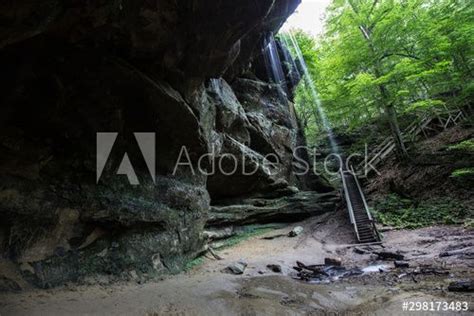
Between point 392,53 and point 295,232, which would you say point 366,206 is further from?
point 392,53

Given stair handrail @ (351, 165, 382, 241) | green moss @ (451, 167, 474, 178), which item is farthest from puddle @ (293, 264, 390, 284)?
green moss @ (451, 167, 474, 178)

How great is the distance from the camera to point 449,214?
446 inches

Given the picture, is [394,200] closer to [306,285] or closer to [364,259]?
[364,259]

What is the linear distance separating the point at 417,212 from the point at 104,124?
13.1 m

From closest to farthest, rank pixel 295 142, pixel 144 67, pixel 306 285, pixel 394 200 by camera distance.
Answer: pixel 306 285, pixel 144 67, pixel 394 200, pixel 295 142

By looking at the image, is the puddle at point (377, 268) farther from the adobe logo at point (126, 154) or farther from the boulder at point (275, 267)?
the adobe logo at point (126, 154)

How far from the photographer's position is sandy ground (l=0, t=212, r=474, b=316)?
16.3ft

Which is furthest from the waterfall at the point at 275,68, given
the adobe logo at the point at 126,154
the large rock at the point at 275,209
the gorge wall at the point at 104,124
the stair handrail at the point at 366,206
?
the adobe logo at the point at 126,154

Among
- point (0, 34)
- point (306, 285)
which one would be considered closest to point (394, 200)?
point (306, 285)

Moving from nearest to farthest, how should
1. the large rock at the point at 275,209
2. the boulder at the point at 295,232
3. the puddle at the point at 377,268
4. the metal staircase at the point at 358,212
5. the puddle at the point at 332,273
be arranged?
the puddle at the point at 332,273
the puddle at the point at 377,268
the metal staircase at the point at 358,212
the boulder at the point at 295,232
the large rock at the point at 275,209

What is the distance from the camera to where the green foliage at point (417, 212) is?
11.2 m

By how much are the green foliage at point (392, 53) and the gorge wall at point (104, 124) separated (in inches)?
283

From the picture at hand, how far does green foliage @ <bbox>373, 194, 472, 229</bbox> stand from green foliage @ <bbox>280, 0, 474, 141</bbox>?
176 inches

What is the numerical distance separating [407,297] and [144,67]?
7932 millimetres
